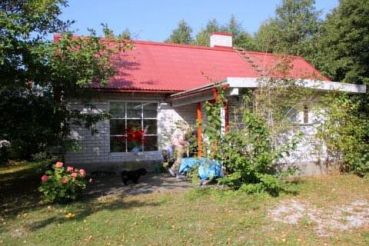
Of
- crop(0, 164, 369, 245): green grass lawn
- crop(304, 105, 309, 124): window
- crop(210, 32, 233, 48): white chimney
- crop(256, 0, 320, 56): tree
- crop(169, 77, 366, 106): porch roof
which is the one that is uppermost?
crop(256, 0, 320, 56): tree

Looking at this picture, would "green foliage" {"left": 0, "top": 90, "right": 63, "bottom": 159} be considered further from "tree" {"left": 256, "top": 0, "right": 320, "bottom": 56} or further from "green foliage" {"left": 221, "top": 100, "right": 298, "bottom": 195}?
"tree" {"left": 256, "top": 0, "right": 320, "bottom": 56}

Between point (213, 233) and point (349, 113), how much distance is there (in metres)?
7.96

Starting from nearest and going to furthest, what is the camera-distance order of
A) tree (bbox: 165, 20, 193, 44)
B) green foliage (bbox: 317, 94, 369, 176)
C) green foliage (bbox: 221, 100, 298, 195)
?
green foliage (bbox: 221, 100, 298, 195), green foliage (bbox: 317, 94, 369, 176), tree (bbox: 165, 20, 193, 44)

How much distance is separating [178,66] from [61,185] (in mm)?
9774

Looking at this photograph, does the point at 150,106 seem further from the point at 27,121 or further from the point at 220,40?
the point at 220,40

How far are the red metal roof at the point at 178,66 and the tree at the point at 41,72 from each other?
4008mm

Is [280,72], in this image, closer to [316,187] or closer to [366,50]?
[316,187]

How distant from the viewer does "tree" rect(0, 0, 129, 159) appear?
9031 mm

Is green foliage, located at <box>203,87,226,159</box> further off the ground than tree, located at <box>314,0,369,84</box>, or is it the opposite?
tree, located at <box>314,0,369,84</box>

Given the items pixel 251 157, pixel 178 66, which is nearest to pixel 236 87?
pixel 251 157

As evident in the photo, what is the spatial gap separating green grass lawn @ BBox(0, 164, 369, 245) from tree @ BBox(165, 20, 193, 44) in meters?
48.7

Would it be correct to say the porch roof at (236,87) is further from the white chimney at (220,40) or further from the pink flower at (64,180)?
the white chimney at (220,40)

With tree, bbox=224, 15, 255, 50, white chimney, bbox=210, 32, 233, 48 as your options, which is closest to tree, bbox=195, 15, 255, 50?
tree, bbox=224, 15, 255, 50

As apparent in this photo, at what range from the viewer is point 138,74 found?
16.5 metres
